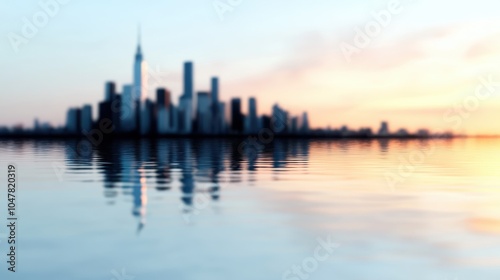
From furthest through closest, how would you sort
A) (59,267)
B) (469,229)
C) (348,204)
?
(348,204) → (469,229) → (59,267)

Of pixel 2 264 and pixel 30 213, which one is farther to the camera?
pixel 30 213

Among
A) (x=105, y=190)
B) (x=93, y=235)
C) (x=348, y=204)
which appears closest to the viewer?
(x=93, y=235)

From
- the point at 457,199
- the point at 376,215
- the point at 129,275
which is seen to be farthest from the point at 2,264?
the point at 457,199

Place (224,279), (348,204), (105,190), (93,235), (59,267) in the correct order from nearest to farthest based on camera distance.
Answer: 1. (224,279)
2. (59,267)
3. (93,235)
4. (348,204)
5. (105,190)

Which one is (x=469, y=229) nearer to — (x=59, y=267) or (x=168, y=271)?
(x=168, y=271)

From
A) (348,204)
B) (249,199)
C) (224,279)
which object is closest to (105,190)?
(249,199)

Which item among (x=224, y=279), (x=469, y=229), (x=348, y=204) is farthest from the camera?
(x=348, y=204)

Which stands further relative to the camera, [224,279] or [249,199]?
[249,199]

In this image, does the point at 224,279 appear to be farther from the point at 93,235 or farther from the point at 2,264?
the point at 93,235
